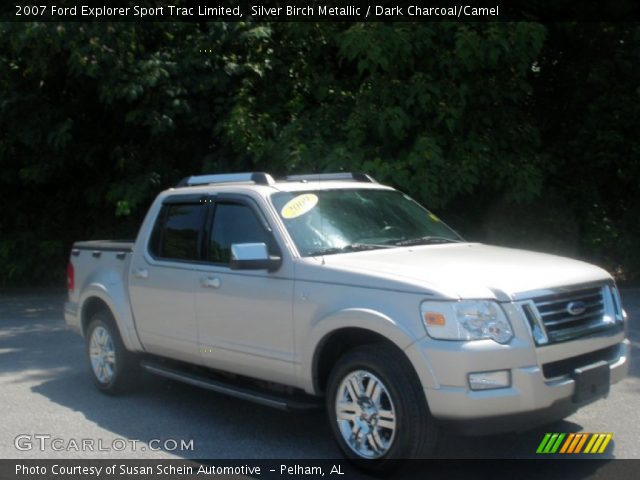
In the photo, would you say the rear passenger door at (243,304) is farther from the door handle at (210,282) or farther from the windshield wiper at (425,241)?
the windshield wiper at (425,241)

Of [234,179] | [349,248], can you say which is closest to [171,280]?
[234,179]

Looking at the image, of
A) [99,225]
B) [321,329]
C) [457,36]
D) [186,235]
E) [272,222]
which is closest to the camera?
[321,329]

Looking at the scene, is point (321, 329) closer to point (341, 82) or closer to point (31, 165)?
point (341, 82)

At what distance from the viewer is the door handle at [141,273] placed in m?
7.21

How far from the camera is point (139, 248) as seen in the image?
7.45 m

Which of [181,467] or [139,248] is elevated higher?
[139,248]

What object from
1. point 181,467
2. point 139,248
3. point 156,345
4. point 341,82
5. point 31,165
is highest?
point 341,82

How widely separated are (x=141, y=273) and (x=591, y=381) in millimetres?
3877

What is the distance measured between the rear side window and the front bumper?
8.45 feet

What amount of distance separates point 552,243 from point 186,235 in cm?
834

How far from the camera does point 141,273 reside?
7270 millimetres

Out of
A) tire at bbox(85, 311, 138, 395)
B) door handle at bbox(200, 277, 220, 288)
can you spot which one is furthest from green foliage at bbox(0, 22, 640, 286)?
door handle at bbox(200, 277, 220, 288)

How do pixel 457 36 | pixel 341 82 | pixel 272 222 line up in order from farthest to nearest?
pixel 341 82 < pixel 457 36 < pixel 272 222

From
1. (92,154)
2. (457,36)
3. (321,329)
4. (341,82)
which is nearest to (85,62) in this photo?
(92,154)
